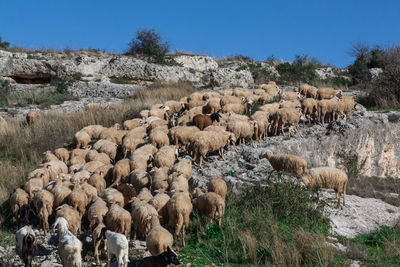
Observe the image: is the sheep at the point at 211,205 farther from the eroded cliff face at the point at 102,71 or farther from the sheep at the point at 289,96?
the eroded cliff face at the point at 102,71

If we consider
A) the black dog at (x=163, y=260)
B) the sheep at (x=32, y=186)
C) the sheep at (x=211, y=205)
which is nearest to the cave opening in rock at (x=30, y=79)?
the sheep at (x=32, y=186)

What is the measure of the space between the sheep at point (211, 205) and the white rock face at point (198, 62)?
25512 mm

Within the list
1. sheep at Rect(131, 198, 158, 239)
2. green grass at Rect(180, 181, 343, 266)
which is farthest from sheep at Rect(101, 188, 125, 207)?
green grass at Rect(180, 181, 343, 266)

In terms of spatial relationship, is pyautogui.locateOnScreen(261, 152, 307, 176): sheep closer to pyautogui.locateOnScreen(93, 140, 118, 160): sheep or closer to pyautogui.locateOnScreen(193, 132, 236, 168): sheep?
pyautogui.locateOnScreen(193, 132, 236, 168): sheep

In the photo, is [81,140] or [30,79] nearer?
[81,140]

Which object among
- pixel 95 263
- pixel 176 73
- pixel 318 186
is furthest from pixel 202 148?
pixel 176 73

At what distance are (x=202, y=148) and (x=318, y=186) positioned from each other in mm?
3509

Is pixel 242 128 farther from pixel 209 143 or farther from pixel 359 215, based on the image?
pixel 359 215

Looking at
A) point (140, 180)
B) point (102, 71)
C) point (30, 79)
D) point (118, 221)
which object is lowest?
point (118, 221)

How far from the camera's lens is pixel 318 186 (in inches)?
415

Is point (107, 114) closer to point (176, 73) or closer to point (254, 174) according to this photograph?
point (254, 174)

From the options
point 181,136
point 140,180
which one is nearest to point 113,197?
point 140,180

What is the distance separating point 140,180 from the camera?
1057 cm

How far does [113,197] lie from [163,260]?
2.85m
